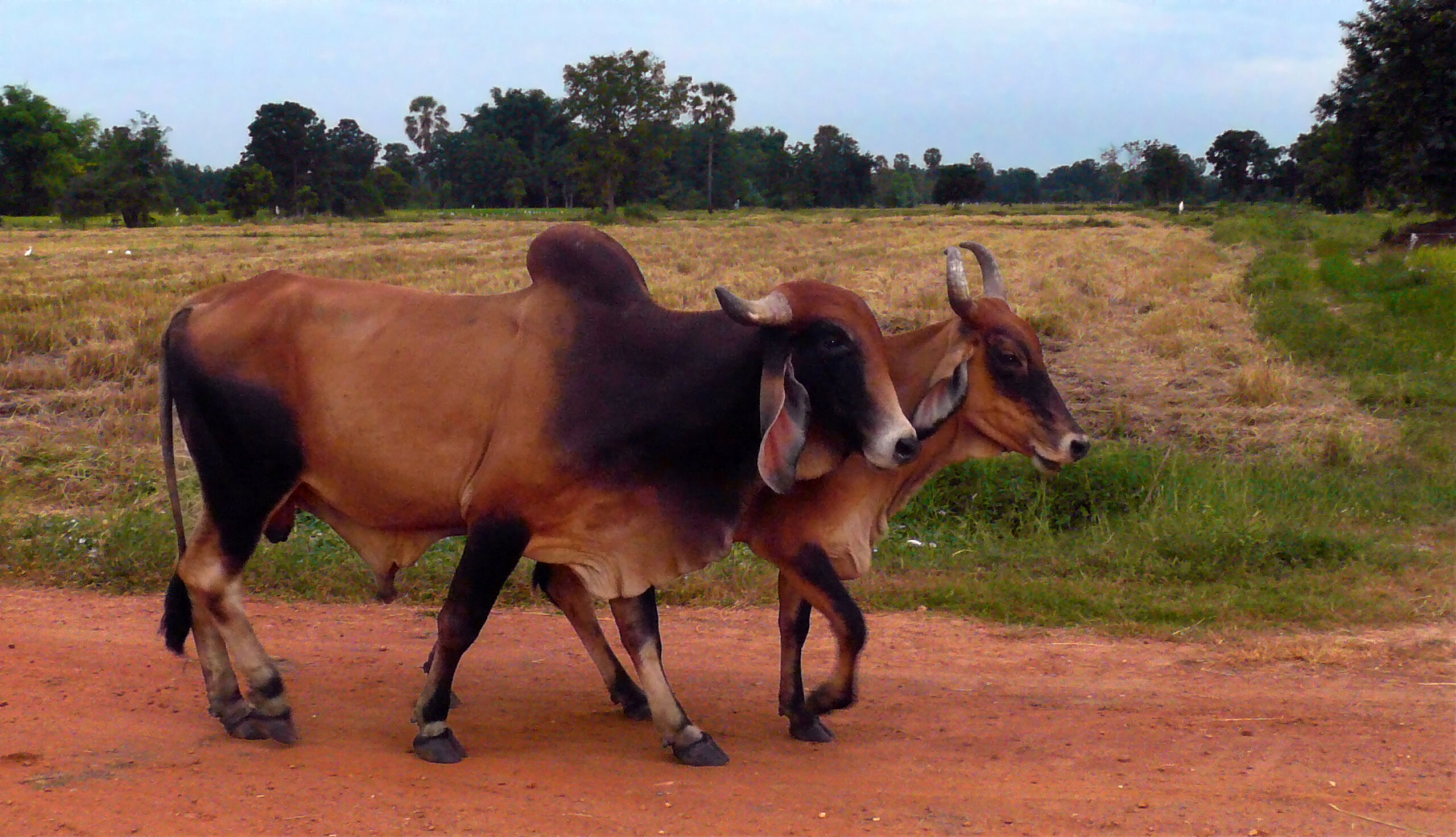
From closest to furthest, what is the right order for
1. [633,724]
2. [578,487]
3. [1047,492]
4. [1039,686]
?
[578,487] < [633,724] < [1039,686] < [1047,492]

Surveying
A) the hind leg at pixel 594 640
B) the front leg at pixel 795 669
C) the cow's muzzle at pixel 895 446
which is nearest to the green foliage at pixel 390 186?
the hind leg at pixel 594 640

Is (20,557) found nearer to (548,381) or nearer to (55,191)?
(548,381)

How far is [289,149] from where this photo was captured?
57031mm

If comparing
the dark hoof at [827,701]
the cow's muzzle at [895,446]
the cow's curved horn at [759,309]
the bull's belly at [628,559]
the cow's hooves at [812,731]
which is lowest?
the cow's hooves at [812,731]

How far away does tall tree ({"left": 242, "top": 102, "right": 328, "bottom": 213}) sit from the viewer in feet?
185

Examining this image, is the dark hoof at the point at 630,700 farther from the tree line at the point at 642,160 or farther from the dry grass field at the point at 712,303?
the tree line at the point at 642,160

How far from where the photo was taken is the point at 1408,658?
599 centimetres

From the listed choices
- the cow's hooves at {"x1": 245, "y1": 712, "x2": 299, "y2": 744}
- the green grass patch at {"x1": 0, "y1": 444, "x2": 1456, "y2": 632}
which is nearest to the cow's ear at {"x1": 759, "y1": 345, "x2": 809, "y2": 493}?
the cow's hooves at {"x1": 245, "y1": 712, "x2": 299, "y2": 744}

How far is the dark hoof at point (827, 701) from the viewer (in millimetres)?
4895

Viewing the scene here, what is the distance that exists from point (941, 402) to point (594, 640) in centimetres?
171

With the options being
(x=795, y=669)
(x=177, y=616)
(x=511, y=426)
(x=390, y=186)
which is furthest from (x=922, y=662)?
(x=390, y=186)

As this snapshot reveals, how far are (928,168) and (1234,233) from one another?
295 feet

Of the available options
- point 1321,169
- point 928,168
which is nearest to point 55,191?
point 1321,169

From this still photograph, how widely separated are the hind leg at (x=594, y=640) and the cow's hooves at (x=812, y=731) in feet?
2.10
